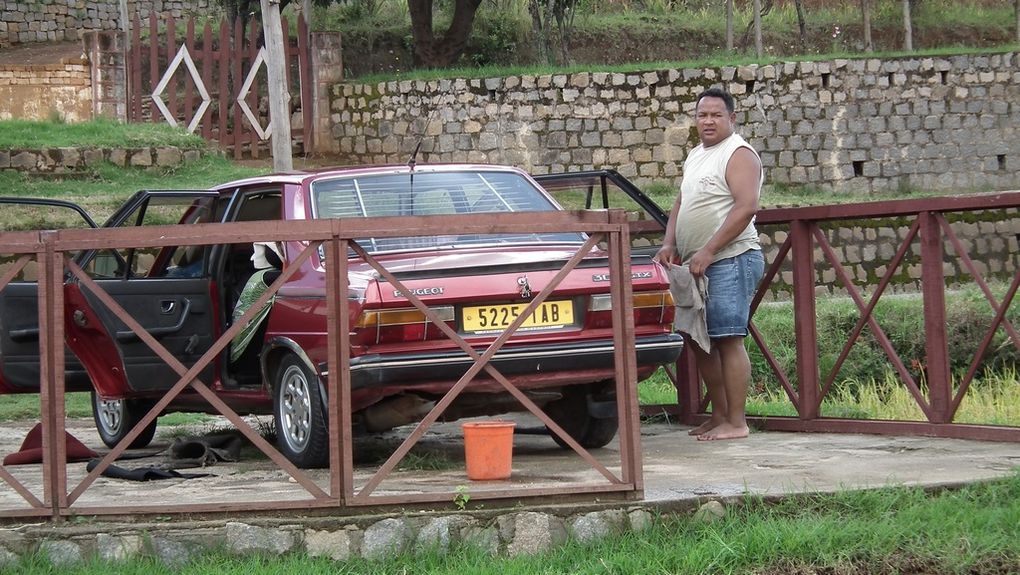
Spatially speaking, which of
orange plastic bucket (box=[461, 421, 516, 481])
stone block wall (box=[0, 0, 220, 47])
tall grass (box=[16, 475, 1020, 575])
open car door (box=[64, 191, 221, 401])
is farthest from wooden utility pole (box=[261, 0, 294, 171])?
stone block wall (box=[0, 0, 220, 47])

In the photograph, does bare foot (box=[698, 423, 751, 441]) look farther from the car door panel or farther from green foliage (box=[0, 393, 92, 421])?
green foliage (box=[0, 393, 92, 421])

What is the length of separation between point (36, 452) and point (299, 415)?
1.62m

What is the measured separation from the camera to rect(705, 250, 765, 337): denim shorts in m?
7.02

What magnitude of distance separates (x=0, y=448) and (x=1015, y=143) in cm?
1967

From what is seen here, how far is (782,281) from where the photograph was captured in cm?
1886

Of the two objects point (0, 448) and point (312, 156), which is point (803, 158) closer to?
point (312, 156)

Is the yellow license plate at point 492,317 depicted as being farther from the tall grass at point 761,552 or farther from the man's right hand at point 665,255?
the man's right hand at point 665,255

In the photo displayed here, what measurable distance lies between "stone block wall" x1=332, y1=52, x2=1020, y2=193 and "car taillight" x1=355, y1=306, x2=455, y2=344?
16.6m

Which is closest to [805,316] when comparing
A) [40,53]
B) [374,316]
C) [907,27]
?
[374,316]

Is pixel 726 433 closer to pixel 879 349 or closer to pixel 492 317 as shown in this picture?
pixel 492 317

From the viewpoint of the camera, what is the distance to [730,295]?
23.2 feet

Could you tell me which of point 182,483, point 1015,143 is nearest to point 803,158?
point 1015,143

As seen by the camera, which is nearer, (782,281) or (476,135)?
(782,281)

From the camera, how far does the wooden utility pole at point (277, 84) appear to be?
593 inches
